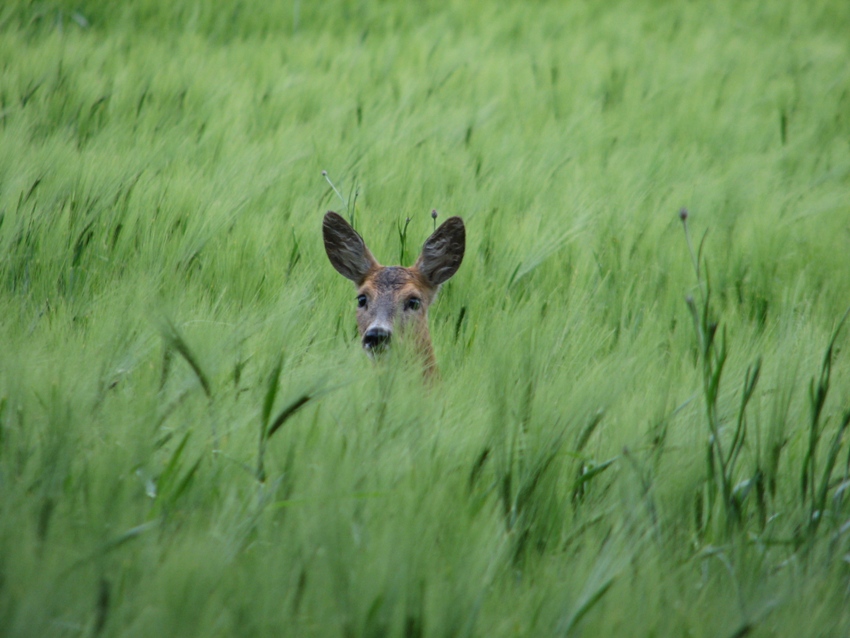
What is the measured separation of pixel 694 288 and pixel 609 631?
6.61 feet

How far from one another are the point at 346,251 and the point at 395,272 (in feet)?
0.71

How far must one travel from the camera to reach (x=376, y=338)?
2.65 metres

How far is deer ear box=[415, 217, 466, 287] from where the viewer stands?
300 cm

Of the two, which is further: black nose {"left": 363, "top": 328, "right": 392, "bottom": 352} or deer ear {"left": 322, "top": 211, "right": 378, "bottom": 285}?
deer ear {"left": 322, "top": 211, "right": 378, "bottom": 285}

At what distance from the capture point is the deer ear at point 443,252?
9.84ft

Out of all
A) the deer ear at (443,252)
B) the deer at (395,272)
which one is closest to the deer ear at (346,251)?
the deer at (395,272)

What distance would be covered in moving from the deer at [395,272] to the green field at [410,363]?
0.10 m

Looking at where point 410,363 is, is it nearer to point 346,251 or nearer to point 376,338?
point 376,338

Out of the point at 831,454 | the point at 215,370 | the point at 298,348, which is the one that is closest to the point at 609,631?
the point at 831,454

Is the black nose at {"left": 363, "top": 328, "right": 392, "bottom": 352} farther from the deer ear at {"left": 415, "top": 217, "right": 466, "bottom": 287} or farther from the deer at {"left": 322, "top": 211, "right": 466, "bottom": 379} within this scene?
the deer ear at {"left": 415, "top": 217, "right": 466, "bottom": 287}

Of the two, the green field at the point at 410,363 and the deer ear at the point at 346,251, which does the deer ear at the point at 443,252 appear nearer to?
the green field at the point at 410,363

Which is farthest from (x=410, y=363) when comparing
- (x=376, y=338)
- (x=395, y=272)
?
(x=395, y=272)

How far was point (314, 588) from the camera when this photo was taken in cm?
130

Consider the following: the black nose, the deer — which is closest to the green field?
the deer
